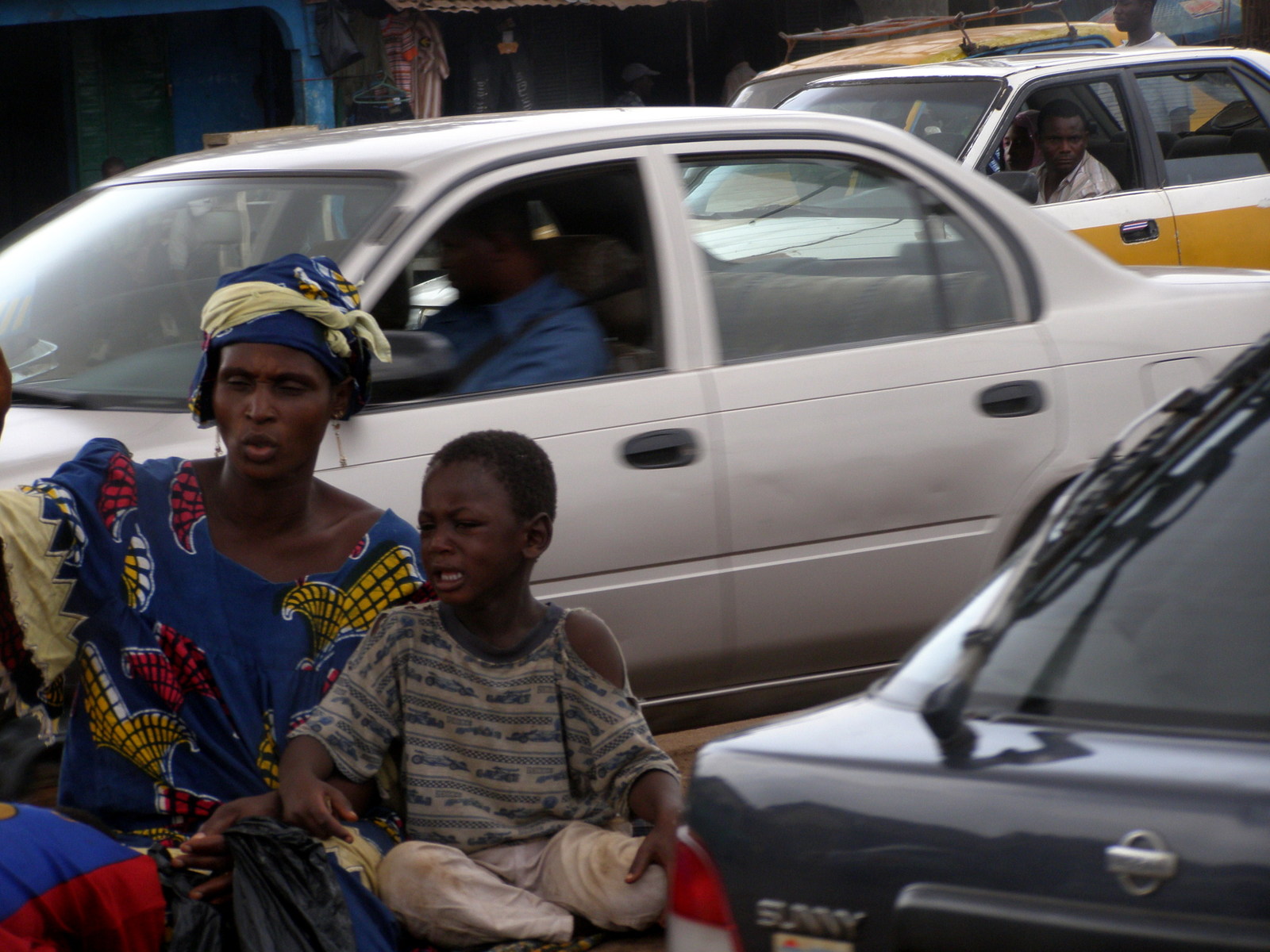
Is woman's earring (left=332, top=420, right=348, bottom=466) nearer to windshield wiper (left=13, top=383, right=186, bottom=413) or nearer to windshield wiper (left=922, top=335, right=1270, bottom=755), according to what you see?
windshield wiper (left=13, top=383, right=186, bottom=413)

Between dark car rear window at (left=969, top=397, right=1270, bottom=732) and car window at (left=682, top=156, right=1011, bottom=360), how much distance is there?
215 centimetres

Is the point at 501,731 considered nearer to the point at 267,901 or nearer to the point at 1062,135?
the point at 267,901

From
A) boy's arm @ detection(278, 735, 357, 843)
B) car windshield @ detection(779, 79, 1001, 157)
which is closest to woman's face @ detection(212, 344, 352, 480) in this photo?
boy's arm @ detection(278, 735, 357, 843)

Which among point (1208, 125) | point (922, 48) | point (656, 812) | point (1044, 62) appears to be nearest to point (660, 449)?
point (656, 812)

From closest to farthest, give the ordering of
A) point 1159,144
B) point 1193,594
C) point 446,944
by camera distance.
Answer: point 1193,594, point 446,944, point 1159,144

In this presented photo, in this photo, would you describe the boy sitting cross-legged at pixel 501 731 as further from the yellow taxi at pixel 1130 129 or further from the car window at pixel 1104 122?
the car window at pixel 1104 122

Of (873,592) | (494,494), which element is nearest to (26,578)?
(494,494)

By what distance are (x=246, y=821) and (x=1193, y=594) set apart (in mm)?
1554

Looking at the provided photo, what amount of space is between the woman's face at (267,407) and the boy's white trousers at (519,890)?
689 mm

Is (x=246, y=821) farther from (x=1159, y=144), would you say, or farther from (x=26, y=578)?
(x=1159, y=144)

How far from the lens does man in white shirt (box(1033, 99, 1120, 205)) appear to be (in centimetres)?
790

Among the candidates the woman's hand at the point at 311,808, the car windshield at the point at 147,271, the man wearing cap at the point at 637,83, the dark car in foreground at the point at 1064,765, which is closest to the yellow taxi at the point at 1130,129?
the car windshield at the point at 147,271

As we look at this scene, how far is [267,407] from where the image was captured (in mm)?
2773

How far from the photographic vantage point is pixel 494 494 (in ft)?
9.37
